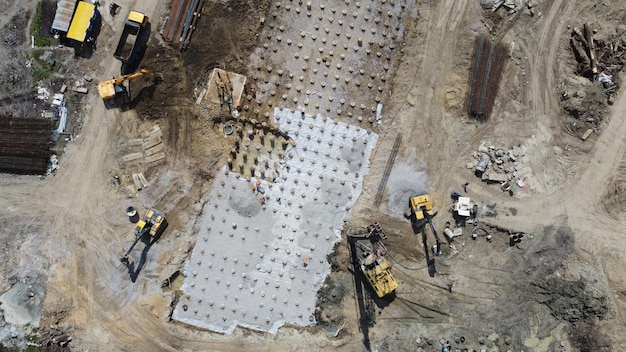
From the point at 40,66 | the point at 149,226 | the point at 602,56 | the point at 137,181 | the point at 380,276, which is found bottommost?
the point at 149,226

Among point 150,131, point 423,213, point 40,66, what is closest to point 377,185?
point 423,213

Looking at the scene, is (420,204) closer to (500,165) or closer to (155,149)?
(500,165)

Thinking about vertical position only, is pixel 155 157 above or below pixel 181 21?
below

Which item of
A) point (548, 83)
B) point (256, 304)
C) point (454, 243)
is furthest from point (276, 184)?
point (548, 83)

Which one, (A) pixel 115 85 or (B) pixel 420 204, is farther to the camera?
(A) pixel 115 85

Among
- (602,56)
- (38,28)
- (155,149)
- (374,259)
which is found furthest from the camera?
(155,149)

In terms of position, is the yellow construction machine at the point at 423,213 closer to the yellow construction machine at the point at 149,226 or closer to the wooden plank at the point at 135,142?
the yellow construction machine at the point at 149,226

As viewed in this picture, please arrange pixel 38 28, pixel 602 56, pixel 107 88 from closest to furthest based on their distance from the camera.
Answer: pixel 107 88 → pixel 602 56 → pixel 38 28

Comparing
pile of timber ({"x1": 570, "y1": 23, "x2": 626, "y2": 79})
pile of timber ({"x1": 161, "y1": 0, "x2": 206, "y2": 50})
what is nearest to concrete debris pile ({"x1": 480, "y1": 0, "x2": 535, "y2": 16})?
pile of timber ({"x1": 570, "y1": 23, "x2": 626, "y2": 79})

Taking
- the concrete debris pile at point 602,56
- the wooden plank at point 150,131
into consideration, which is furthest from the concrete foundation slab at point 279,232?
the concrete debris pile at point 602,56
